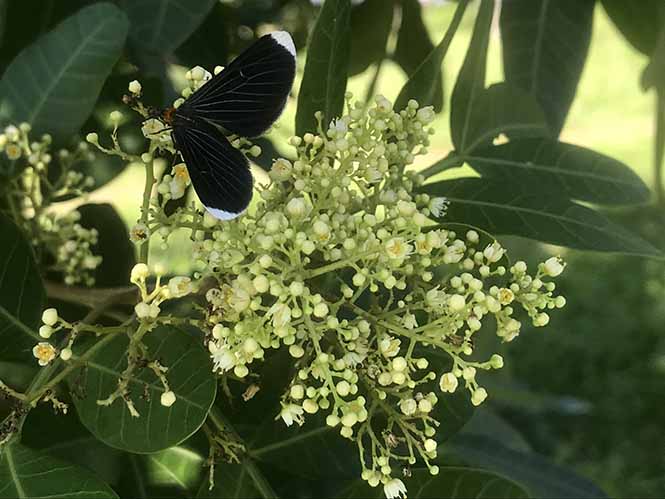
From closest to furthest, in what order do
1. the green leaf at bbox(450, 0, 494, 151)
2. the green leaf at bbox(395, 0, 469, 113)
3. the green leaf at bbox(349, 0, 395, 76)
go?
the green leaf at bbox(395, 0, 469, 113)
the green leaf at bbox(450, 0, 494, 151)
the green leaf at bbox(349, 0, 395, 76)

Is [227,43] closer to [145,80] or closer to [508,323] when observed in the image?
[145,80]

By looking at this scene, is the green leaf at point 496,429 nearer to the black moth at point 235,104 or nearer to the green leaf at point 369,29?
the green leaf at point 369,29

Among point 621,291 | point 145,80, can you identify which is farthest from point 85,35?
point 621,291

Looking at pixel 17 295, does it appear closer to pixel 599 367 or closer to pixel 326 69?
pixel 326 69

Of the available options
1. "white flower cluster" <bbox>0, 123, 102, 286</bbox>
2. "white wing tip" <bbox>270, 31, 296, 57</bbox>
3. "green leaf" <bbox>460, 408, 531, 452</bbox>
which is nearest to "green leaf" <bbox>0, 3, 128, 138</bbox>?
"white flower cluster" <bbox>0, 123, 102, 286</bbox>

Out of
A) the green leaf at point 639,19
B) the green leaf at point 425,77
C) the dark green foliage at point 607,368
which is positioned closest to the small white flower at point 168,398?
the green leaf at point 425,77

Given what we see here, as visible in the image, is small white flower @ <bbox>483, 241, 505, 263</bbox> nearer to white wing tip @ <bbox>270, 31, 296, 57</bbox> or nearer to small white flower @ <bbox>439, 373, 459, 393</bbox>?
small white flower @ <bbox>439, 373, 459, 393</bbox>
